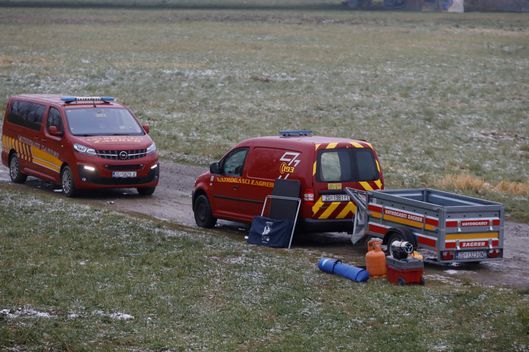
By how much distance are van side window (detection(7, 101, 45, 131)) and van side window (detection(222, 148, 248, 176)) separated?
626 cm

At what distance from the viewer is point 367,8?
12875 cm

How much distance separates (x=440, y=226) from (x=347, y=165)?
2.72m

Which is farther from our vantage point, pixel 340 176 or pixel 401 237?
pixel 340 176

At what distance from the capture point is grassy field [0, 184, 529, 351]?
10.9 metres

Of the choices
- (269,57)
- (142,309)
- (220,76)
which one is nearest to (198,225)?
(142,309)

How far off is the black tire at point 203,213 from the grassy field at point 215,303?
2063 mm

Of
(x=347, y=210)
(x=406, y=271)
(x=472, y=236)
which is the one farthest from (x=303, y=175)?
(x=406, y=271)

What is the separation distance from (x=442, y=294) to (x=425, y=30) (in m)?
80.4

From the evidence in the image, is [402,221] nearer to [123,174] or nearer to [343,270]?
[343,270]

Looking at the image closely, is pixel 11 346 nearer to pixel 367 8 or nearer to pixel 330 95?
pixel 330 95

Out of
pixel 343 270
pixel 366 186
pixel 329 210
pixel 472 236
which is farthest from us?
pixel 366 186

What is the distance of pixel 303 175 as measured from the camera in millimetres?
16750

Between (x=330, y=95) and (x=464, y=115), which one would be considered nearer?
(x=464, y=115)

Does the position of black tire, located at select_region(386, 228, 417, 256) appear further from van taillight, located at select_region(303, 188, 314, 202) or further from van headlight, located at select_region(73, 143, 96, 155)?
van headlight, located at select_region(73, 143, 96, 155)
